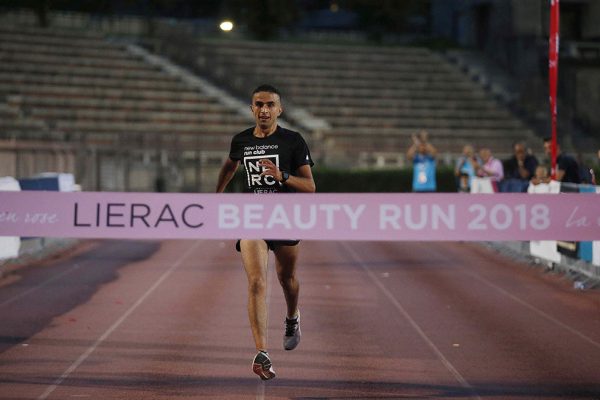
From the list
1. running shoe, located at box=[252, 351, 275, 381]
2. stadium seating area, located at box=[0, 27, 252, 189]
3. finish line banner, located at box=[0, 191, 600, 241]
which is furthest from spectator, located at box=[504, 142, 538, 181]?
stadium seating area, located at box=[0, 27, 252, 189]

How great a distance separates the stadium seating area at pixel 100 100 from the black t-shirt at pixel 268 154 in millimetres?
27770

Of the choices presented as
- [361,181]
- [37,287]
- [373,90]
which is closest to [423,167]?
[37,287]

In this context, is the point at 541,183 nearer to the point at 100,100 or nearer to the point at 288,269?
the point at 288,269

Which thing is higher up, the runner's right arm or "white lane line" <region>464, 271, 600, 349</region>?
the runner's right arm

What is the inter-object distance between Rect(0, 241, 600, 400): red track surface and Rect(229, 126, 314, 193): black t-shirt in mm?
1501

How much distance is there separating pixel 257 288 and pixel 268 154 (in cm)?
100

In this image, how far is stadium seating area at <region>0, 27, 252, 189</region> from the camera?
3894cm

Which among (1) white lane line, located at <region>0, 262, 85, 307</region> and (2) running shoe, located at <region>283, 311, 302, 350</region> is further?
(1) white lane line, located at <region>0, 262, 85, 307</region>

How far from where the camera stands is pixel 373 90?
5216cm

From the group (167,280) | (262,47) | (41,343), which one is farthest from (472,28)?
(41,343)

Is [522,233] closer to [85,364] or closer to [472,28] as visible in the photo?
[85,364]

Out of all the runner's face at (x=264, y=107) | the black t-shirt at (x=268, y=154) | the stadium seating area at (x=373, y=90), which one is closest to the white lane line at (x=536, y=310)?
the black t-shirt at (x=268, y=154)

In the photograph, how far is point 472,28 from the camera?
61.5 meters

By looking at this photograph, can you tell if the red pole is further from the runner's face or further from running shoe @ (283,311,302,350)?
the runner's face
